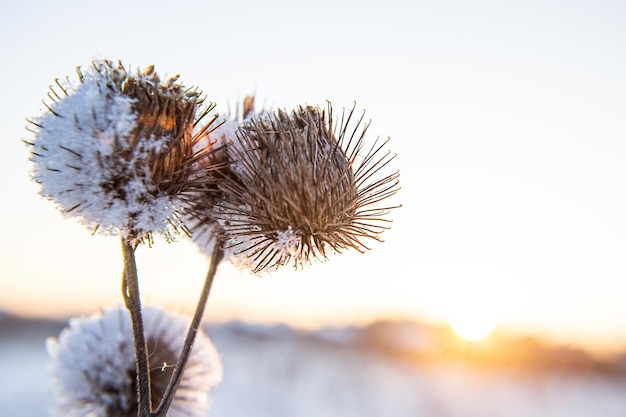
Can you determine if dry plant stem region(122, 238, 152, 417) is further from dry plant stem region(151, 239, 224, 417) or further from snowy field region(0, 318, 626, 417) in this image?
snowy field region(0, 318, 626, 417)

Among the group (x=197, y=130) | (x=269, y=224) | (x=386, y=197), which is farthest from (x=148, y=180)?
(x=386, y=197)

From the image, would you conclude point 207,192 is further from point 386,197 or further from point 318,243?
point 386,197

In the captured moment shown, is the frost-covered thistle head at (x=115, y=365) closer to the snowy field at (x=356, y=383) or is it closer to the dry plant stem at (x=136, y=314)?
the dry plant stem at (x=136, y=314)

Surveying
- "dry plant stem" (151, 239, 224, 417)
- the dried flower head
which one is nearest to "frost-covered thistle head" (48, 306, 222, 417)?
"dry plant stem" (151, 239, 224, 417)

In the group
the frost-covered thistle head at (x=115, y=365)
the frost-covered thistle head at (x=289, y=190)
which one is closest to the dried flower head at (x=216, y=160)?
the frost-covered thistle head at (x=289, y=190)

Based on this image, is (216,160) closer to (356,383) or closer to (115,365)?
(115,365)

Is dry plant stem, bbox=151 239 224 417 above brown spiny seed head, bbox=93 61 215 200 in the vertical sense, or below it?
below
